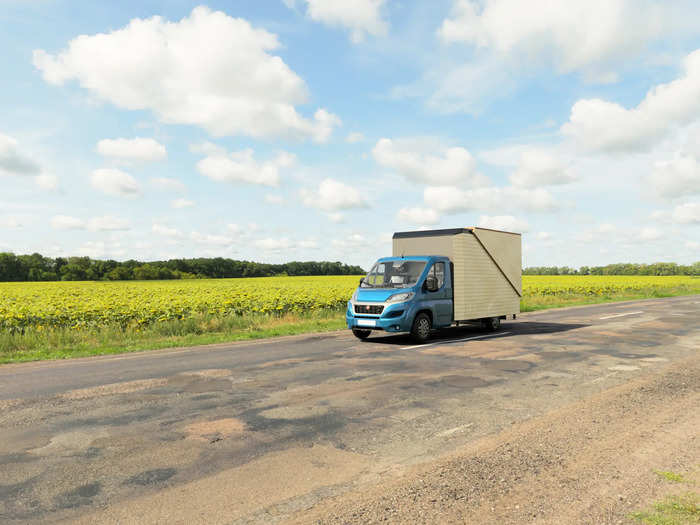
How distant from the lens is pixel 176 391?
7148 millimetres

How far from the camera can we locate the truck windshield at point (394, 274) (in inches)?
500

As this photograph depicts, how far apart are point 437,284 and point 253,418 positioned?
25.9 feet

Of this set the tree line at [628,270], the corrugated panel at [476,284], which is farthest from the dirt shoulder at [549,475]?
the tree line at [628,270]

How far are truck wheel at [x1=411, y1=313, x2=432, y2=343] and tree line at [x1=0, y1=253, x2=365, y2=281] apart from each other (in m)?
66.4

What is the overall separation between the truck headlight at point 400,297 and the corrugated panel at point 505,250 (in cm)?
317

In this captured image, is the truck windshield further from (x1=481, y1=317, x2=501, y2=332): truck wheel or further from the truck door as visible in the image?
(x1=481, y1=317, x2=501, y2=332): truck wheel

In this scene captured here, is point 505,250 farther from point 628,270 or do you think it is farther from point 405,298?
point 628,270

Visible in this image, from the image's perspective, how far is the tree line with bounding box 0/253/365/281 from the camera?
216 feet

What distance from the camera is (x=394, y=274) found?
1314 cm

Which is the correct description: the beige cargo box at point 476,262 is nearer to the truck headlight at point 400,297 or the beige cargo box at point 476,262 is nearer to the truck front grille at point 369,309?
the truck headlight at point 400,297

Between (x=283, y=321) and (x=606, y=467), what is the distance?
13821 mm

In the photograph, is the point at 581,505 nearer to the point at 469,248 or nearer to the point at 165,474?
the point at 165,474

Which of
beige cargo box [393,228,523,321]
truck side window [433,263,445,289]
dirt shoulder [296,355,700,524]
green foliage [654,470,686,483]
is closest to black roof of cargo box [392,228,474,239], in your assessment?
beige cargo box [393,228,523,321]

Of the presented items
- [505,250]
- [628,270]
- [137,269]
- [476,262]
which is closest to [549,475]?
[476,262]
